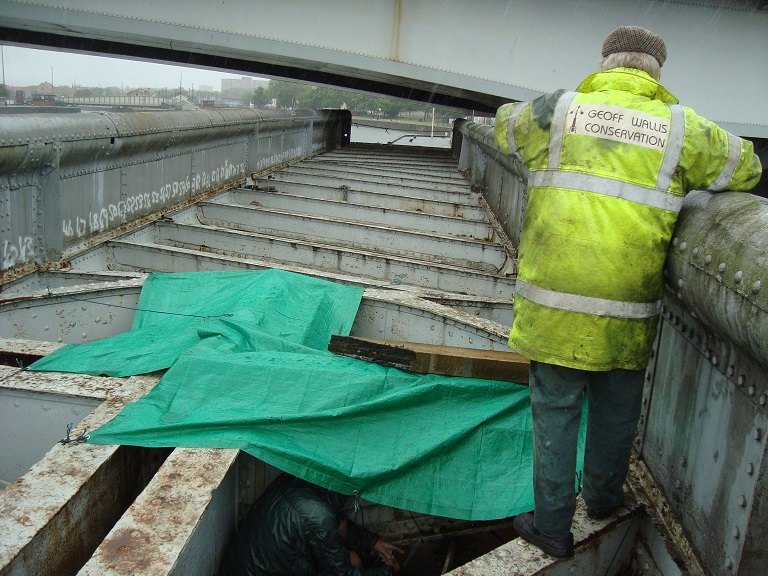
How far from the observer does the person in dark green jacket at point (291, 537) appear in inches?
126

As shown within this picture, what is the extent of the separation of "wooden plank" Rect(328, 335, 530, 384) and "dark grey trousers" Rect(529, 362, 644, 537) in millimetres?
793

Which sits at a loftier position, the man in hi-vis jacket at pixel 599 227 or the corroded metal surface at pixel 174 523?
the man in hi-vis jacket at pixel 599 227

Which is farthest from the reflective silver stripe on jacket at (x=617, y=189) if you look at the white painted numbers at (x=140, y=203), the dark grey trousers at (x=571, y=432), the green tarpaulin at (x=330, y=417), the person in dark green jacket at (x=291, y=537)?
the white painted numbers at (x=140, y=203)

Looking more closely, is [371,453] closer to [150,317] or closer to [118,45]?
[150,317]

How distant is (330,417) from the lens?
3.20 m

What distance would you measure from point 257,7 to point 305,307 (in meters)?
8.07

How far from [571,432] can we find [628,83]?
1.38m

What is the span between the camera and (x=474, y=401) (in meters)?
3.52

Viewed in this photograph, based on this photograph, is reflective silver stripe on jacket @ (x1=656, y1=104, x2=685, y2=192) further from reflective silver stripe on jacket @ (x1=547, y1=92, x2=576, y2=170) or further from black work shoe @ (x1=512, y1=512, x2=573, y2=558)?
black work shoe @ (x1=512, y1=512, x2=573, y2=558)

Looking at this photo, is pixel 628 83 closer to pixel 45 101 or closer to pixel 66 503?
pixel 66 503

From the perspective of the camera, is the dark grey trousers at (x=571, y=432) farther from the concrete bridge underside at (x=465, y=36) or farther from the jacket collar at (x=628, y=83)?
the concrete bridge underside at (x=465, y=36)

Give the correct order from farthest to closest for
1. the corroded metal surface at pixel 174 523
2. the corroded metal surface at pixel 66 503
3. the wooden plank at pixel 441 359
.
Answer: the wooden plank at pixel 441 359 < the corroded metal surface at pixel 66 503 < the corroded metal surface at pixel 174 523

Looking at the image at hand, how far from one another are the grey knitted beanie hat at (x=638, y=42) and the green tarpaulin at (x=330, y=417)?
1809 millimetres

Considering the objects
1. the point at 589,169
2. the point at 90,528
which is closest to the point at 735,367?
the point at 589,169
